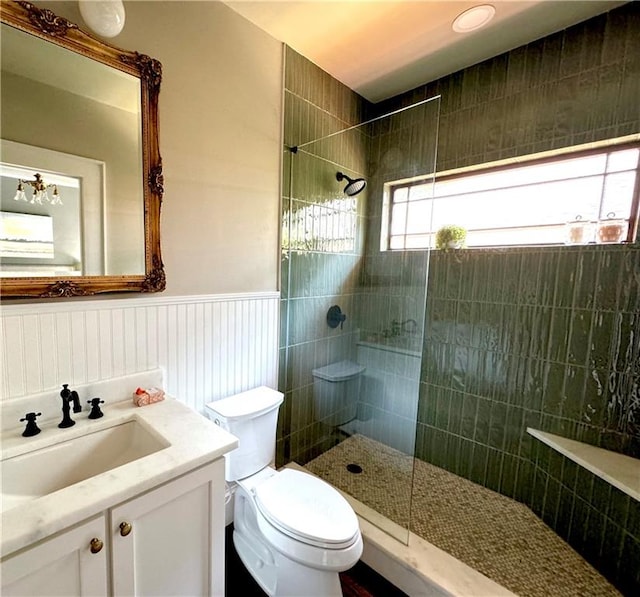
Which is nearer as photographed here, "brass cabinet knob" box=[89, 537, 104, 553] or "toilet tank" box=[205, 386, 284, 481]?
"brass cabinet knob" box=[89, 537, 104, 553]

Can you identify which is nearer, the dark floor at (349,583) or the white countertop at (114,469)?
the white countertop at (114,469)

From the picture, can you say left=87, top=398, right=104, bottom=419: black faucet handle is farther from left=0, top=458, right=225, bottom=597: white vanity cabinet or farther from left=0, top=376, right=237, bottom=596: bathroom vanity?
left=0, top=458, right=225, bottom=597: white vanity cabinet

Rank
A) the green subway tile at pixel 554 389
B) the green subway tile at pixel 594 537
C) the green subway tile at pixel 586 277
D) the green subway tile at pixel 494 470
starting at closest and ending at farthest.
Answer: the green subway tile at pixel 594 537
the green subway tile at pixel 586 277
the green subway tile at pixel 554 389
the green subway tile at pixel 494 470

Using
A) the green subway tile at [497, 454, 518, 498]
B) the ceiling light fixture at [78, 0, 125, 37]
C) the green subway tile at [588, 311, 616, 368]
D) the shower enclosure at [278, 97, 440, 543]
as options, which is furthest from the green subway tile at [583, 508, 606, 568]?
the ceiling light fixture at [78, 0, 125, 37]

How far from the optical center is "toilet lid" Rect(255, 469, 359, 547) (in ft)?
3.93

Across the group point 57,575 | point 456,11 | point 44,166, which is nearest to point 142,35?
point 44,166

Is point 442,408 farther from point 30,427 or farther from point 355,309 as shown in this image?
point 30,427

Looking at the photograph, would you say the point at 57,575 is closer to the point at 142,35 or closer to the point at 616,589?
the point at 142,35

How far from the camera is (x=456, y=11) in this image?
1504 millimetres

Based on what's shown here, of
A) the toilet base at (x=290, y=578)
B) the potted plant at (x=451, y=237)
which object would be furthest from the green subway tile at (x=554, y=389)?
the toilet base at (x=290, y=578)

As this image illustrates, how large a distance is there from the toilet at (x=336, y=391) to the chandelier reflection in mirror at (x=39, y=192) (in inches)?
64.7

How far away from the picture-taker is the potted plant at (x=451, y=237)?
6.91 feet

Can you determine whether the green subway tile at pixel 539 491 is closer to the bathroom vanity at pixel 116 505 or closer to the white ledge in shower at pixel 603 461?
the white ledge in shower at pixel 603 461

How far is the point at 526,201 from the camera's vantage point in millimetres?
A: 1895
